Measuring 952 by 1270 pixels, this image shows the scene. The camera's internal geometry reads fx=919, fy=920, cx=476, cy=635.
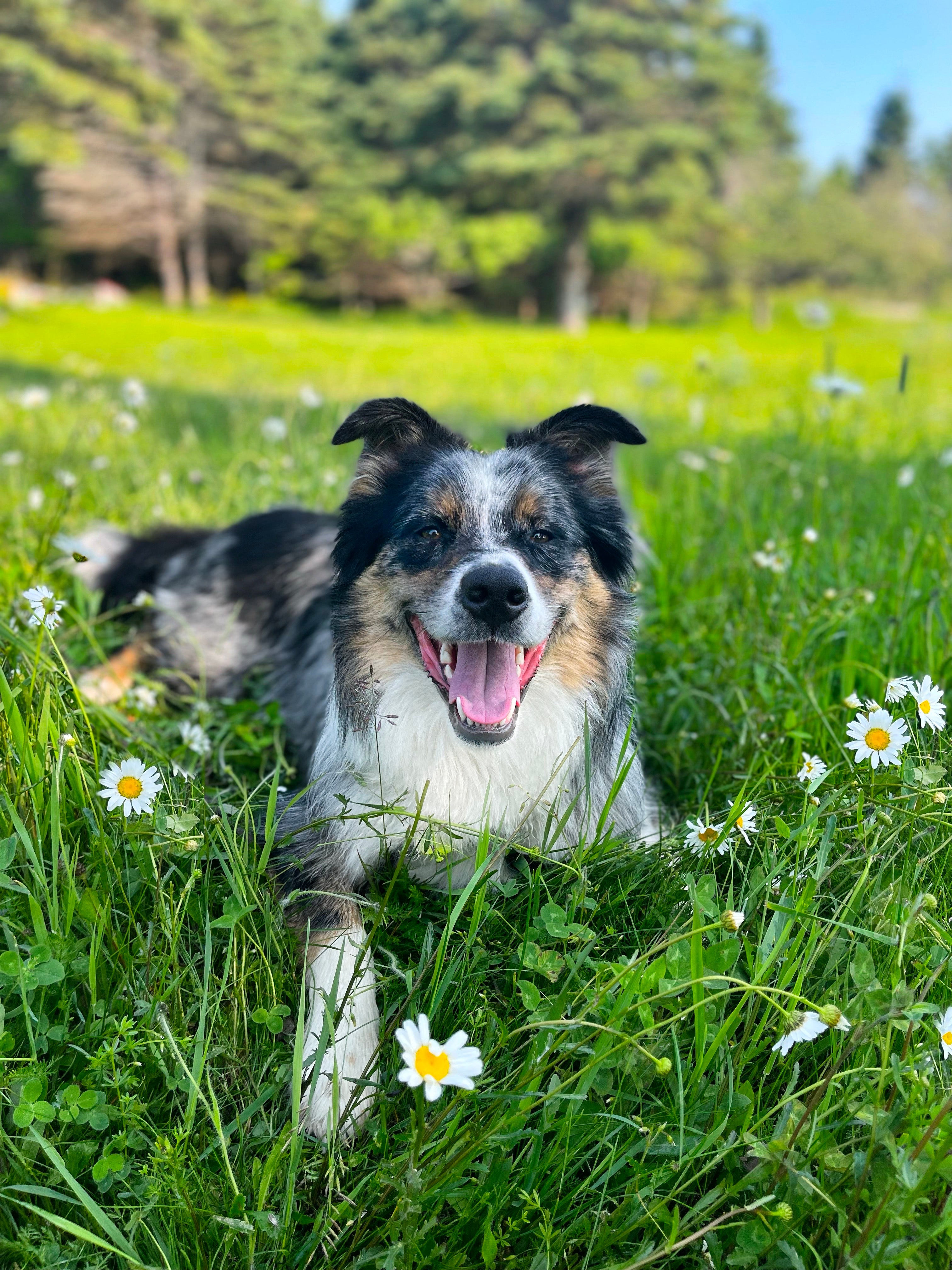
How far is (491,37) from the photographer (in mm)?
41656

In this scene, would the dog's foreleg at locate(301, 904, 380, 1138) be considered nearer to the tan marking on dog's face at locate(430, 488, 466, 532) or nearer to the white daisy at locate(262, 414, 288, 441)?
the tan marking on dog's face at locate(430, 488, 466, 532)

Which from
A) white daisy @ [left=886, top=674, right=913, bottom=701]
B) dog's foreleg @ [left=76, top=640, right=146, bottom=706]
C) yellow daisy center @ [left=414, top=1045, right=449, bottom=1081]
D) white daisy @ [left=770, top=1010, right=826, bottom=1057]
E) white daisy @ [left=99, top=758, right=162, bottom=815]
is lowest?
white daisy @ [left=770, top=1010, right=826, bottom=1057]

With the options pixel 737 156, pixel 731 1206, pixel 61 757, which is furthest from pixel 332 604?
pixel 737 156

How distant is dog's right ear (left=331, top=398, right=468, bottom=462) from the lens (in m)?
2.86

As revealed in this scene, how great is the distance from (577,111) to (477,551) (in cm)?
4329

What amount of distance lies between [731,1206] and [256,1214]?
889mm

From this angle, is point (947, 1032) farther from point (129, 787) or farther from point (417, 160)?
point (417, 160)

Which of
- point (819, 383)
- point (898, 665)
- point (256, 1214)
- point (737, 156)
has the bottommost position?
point (256, 1214)

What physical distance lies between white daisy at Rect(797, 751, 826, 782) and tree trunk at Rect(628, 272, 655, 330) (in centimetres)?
4725

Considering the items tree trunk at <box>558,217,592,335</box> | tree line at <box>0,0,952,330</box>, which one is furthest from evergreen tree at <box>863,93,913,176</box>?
tree trunk at <box>558,217,592,335</box>

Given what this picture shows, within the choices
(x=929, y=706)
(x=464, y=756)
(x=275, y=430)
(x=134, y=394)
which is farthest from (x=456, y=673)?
(x=275, y=430)

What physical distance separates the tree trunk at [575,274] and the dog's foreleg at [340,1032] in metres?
42.2

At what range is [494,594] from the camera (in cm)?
243

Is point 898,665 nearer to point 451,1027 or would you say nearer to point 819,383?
point 819,383
